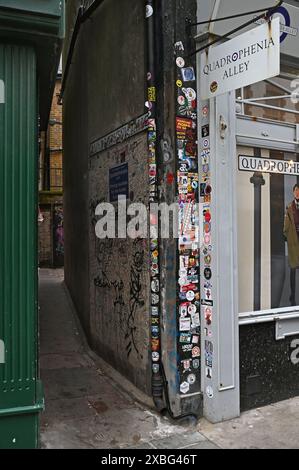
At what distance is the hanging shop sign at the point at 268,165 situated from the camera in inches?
199

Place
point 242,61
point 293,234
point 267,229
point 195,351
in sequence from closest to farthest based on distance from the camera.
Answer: point 242,61 → point 195,351 → point 267,229 → point 293,234

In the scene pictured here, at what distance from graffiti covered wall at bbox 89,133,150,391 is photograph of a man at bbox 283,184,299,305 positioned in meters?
1.76

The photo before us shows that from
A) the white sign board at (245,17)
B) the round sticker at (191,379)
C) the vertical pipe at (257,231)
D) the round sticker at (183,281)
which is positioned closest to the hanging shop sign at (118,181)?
the round sticker at (183,281)

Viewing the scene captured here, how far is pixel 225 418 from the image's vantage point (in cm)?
466

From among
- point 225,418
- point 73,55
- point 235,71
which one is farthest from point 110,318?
point 73,55

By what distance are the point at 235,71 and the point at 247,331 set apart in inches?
106

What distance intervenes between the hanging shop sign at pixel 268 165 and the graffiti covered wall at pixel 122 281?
1110 millimetres

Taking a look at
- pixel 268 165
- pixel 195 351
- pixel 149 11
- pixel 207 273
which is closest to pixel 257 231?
pixel 268 165

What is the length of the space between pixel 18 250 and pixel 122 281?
2166 mm

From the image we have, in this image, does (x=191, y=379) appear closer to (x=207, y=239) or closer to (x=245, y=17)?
(x=207, y=239)

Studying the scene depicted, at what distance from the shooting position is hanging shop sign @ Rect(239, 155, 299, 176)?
504 cm

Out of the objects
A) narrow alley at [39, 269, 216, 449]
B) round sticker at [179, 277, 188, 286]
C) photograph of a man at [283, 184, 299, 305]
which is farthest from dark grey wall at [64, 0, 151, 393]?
photograph of a man at [283, 184, 299, 305]

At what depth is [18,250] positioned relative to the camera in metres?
3.74
